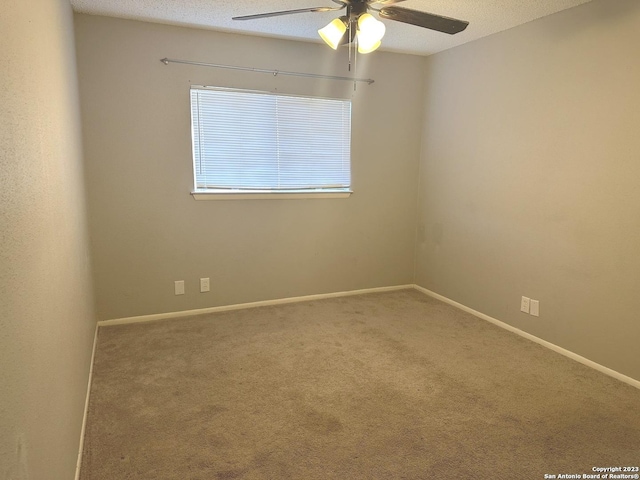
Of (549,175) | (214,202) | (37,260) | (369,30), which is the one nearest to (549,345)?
(549,175)

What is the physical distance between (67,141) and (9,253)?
5.06 ft

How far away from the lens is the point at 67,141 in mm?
2242

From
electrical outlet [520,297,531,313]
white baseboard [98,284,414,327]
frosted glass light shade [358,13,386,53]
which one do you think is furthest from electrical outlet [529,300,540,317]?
frosted glass light shade [358,13,386,53]

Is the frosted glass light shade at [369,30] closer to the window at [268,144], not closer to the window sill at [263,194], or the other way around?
the window at [268,144]

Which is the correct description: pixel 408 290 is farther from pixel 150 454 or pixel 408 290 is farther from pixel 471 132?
pixel 150 454

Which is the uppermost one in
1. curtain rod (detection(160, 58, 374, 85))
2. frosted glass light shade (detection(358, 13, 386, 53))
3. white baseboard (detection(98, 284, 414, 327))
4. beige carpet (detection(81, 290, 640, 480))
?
curtain rod (detection(160, 58, 374, 85))

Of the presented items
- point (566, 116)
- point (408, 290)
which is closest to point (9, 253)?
point (566, 116)

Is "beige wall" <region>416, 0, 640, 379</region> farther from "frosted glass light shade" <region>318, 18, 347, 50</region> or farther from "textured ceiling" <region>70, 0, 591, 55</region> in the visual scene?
"frosted glass light shade" <region>318, 18, 347, 50</region>

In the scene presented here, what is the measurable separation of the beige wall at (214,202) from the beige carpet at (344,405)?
1.80 ft

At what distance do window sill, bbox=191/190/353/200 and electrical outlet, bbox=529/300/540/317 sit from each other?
1.89 m

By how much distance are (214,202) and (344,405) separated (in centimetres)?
210

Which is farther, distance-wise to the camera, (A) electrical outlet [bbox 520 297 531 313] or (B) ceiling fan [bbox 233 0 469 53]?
(A) electrical outlet [bbox 520 297 531 313]

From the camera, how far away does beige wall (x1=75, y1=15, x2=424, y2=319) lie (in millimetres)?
3230

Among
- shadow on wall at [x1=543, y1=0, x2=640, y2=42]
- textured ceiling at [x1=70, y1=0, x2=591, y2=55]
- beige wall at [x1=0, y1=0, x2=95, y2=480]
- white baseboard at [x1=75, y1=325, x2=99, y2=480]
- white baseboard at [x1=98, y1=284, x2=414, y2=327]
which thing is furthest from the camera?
white baseboard at [x1=98, y1=284, x2=414, y2=327]
